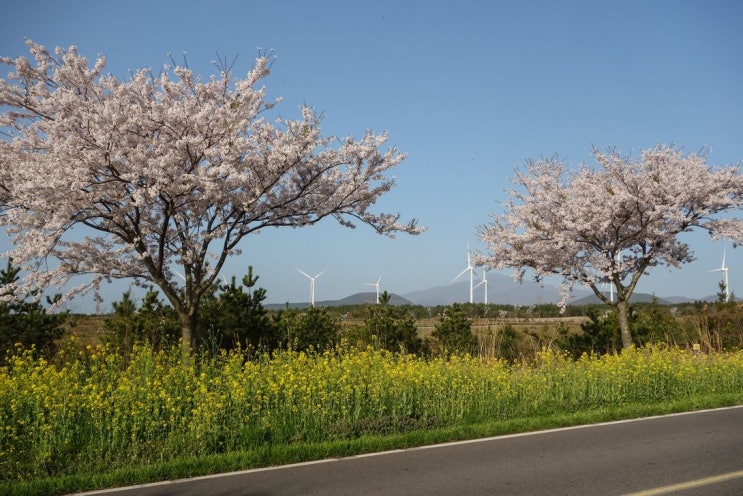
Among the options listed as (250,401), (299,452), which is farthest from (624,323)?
(299,452)

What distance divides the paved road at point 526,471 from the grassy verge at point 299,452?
0.28 m

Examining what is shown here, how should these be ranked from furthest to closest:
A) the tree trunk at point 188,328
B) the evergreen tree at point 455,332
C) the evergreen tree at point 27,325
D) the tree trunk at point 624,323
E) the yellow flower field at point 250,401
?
the tree trunk at point 624,323
the evergreen tree at point 455,332
the evergreen tree at point 27,325
the tree trunk at point 188,328
the yellow flower field at point 250,401

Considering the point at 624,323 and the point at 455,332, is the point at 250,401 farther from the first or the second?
the point at 624,323

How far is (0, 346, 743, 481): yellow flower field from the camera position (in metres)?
A: 8.40

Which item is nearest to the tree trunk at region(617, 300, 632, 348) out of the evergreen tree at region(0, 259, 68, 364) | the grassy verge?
the grassy verge

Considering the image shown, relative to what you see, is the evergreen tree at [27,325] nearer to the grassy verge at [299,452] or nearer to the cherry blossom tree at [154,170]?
the cherry blossom tree at [154,170]

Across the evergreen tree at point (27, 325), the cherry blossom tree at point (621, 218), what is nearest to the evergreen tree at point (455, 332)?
the cherry blossom tree at point (621, 218)

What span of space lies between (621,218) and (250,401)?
53.5 ft

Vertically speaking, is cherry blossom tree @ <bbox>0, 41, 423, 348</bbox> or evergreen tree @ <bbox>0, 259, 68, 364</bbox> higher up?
cherry blossom tree @ <bbox>0, 41, 423, 348</bbox>

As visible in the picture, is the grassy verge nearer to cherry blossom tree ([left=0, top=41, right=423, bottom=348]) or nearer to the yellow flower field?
the yellow flower field

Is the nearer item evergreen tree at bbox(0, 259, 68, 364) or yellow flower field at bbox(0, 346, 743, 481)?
yellow flower field at bbox(0, 346, 743, 481)

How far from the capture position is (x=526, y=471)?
7605mm

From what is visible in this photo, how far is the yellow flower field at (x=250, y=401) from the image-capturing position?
8.40 metres

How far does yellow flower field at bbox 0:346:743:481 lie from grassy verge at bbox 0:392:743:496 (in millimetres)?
479
